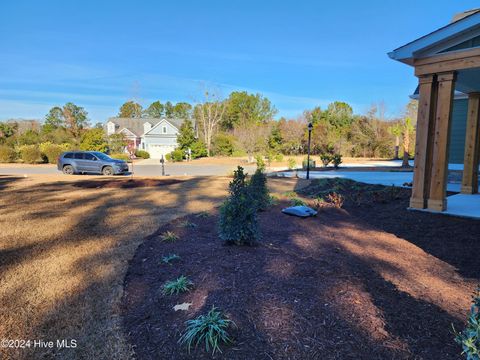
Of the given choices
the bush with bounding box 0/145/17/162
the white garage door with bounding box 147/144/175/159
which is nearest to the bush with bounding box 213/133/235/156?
the white garage door with bounding box 147/144/175/159

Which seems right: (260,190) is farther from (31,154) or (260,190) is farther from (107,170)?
(31,154)

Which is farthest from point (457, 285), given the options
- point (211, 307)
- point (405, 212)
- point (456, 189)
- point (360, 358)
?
point (456, 189)

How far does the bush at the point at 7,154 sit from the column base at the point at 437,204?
3114cm

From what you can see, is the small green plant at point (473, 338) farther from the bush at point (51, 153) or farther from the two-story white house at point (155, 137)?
the two-story white house at point (155, 137)

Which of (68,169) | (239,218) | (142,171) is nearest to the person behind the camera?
(239,218)

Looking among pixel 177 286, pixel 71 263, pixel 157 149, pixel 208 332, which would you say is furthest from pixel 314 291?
pixel 157 149

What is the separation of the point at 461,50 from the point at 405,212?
3.10 m

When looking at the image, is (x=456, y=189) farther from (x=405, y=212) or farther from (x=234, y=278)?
(x=234, y=278)

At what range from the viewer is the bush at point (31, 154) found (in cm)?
2542

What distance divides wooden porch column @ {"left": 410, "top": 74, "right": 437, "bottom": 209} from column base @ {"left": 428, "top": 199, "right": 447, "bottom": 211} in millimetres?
130

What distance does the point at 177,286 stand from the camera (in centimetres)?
288

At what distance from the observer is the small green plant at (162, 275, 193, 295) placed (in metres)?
2.85

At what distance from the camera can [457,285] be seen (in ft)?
10.9

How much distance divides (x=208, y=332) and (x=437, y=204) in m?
5.67
